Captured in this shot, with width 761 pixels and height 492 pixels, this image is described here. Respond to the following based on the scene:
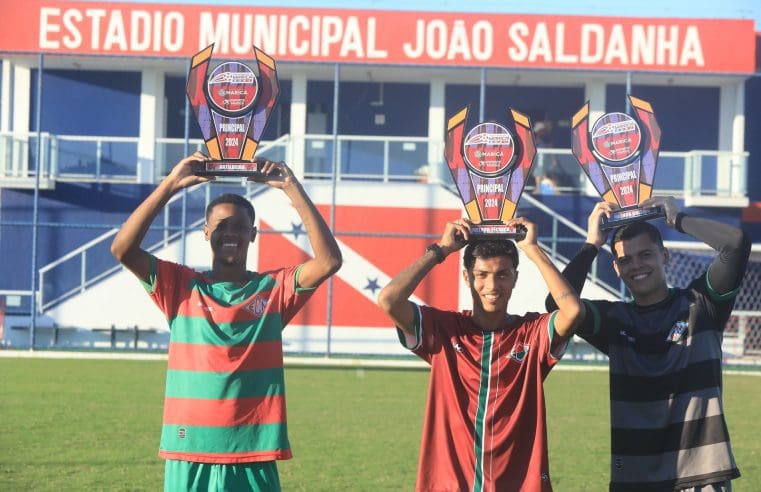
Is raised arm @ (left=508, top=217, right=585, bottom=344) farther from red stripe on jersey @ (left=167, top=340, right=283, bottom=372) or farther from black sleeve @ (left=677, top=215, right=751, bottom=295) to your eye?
red stripe on jersey @ (left=167, top=340, right=283, bottom=372)

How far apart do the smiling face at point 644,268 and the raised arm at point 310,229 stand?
3.92ft

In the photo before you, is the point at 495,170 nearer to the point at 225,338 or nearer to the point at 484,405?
the point at 484,405

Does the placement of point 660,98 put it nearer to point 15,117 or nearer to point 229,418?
point 15,117

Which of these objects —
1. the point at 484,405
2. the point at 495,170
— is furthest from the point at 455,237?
the point at 484,405

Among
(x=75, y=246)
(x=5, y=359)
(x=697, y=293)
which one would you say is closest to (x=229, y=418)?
(x=697, y=293)

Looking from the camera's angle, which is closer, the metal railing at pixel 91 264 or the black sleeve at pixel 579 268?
the black sleeve at pixel 579 268

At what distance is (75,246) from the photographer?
2309 centimetres

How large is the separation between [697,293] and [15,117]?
23.4 meters

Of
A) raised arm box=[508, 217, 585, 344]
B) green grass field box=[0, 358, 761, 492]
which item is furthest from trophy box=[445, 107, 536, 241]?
green grass field box=[0, 358, 761, 492]

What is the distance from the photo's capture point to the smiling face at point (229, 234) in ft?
15.4

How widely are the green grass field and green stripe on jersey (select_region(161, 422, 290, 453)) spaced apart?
10.2 feet

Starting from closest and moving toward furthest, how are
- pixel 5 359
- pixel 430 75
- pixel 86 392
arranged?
pixel 86 392 < pixel 5 359 < pixel 430 75

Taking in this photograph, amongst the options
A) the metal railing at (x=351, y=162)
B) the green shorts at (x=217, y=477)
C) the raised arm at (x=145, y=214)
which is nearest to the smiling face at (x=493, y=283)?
the green shorts at (x=217, y=477)

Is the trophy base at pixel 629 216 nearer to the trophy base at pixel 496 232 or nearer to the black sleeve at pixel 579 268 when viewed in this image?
the black sleeve at pixel 579 268
